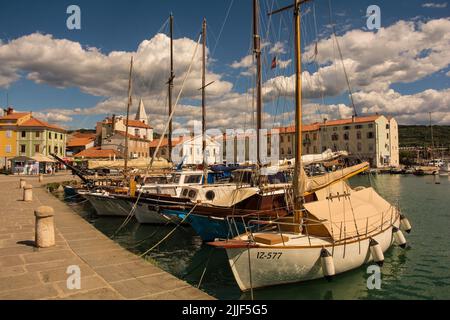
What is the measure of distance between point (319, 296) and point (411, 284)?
155 inches

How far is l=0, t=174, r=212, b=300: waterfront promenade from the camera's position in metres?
6.57

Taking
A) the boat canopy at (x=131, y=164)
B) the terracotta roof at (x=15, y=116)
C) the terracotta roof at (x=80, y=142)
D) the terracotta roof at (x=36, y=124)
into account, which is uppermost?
the terracotta roof at (x=15, y=116)

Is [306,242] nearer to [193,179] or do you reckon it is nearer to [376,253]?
[376,253]

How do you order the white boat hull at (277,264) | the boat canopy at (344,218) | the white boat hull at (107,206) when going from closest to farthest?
the white boat hull at (277,264) → the boat canopy at (344,218) → the white boat hull at (107,206)

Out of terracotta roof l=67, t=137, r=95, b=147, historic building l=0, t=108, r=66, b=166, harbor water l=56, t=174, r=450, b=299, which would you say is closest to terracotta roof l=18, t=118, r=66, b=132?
historic building l=0, t=108, r=66, b=166

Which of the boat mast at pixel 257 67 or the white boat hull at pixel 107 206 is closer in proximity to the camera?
the boat mast at pixel 257 67

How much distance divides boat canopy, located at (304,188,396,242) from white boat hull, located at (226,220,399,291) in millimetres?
757

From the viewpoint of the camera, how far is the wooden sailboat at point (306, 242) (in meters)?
9.65

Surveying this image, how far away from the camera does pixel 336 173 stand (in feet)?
50.6

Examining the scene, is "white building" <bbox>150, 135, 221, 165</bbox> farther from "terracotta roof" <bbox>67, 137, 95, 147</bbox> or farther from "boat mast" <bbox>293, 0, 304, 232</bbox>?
"boat mast" <bbox>293, 0, 304, 232</bbox>

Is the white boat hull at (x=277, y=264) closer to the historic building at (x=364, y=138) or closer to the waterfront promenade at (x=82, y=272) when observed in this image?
the waterfront promenade at (x=82, y=272)

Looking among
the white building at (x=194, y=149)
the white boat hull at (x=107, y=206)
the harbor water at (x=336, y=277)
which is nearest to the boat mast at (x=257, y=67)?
the harbor water at (x=336, y=277)
